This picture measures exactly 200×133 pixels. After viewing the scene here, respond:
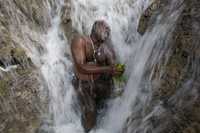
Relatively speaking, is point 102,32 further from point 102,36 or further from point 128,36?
point 128,36

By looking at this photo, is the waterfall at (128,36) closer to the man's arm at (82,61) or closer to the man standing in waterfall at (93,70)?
the man standing in waterfall at (93,70)

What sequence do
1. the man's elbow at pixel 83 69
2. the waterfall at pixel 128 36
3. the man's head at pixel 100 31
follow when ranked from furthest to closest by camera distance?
the man's head at pixel 100 31
the man's elbow at pixel 83 69
the waterfall at pixel 128 36

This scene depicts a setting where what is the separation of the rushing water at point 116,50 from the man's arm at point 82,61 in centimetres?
38

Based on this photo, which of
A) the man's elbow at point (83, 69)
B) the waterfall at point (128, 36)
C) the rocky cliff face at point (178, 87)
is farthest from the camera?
the man's elbow at point (83, 69)

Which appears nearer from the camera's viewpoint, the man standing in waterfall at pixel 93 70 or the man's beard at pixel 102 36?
the man standing in waterfall at pixel 93 70

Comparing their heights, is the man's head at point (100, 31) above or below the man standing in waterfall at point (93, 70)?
above

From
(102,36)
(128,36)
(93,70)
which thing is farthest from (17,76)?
(128,36)

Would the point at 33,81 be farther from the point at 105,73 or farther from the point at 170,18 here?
the point at 170,18

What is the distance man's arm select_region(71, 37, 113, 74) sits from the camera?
6492mm

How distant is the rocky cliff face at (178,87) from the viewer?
A: 5.05 metres

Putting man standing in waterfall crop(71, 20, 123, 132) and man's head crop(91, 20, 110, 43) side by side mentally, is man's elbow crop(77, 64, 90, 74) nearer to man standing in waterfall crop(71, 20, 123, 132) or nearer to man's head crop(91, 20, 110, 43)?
man standing in waterfall crop(71, 20, 123, 132)

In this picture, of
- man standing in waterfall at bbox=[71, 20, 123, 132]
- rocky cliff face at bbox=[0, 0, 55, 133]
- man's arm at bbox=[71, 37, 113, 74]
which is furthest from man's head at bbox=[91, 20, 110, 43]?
rocky cliff face at bbox=[0, 0, 55, 133]

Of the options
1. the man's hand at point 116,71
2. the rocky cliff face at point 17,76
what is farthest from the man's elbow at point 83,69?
the rocky cliff face at point 17,76

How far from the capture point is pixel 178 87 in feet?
17.5
